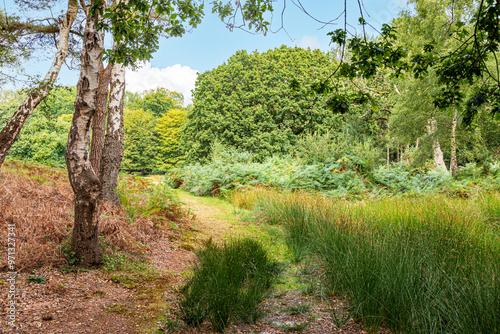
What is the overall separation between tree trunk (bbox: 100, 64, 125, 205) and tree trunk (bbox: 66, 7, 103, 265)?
1.99 m

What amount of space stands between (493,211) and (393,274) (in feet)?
13.4

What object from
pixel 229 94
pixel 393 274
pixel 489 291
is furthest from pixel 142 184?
pixel 229 94

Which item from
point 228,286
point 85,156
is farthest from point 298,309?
point 85,156

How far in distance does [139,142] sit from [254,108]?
16088 mm

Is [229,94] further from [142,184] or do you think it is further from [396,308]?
[396,308]

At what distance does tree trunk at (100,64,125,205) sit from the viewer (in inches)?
188

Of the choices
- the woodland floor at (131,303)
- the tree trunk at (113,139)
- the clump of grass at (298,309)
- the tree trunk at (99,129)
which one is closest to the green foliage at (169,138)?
the tree trunk at (113,139)

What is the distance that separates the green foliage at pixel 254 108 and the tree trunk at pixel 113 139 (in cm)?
1207

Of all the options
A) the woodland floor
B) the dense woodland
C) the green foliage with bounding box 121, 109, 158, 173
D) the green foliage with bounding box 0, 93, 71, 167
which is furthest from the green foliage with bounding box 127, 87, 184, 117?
the woodland floor

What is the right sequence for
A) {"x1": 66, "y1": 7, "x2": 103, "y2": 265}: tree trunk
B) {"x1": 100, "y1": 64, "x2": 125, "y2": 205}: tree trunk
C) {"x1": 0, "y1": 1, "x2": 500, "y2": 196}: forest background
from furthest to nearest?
{"x1": 0, "y1": 1, "x2": 500, "y2": 196}: forest background → {"x1": 100, "y1": 64, "x2": 125, "y2": 205}: tree trunk → {"x1": 66, "y1": 7, "x2": 103, "y2": 265}: tree trunk

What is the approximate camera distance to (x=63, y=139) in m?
16.8

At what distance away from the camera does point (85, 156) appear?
2.68 m

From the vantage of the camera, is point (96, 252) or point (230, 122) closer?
point (96, 252)

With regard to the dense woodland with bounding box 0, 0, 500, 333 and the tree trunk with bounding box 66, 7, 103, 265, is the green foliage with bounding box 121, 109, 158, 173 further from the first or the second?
the tree trunk with bounding box 66, 7, 103, 265
